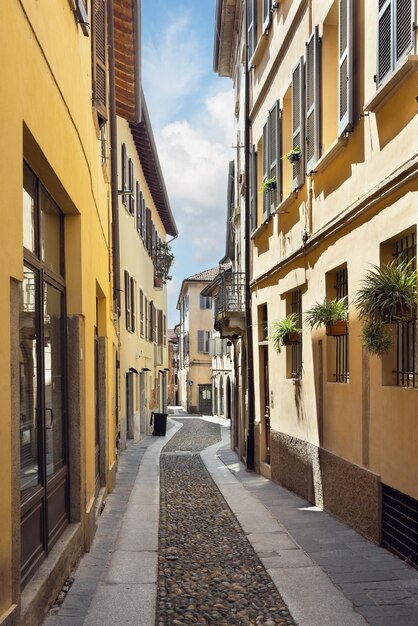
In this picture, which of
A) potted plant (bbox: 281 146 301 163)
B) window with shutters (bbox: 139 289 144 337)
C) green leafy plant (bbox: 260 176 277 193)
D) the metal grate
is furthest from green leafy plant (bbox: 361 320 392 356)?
window with shutters (bbox: 139 289 144 337)

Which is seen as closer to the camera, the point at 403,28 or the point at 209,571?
the point at 403,28

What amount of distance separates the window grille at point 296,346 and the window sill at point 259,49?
15.4 feet

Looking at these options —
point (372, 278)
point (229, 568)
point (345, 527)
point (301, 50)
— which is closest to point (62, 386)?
point (229, 568)

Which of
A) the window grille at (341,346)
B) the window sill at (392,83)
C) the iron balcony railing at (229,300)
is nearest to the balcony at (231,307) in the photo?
the iron balcony railing at (229,300)

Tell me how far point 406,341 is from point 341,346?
2.26 metres

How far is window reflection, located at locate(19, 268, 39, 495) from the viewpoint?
4.67m

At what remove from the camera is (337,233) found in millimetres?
8625

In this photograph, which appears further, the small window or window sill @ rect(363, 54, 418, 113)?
the small window

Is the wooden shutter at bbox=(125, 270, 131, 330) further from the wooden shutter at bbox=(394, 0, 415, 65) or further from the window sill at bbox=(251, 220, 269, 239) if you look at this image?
the wooden shutter at bbox=(394, 0, 415, 65)

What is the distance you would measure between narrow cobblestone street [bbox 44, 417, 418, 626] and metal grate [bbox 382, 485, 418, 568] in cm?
11

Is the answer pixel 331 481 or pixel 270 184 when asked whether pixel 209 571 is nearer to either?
pixel 331 481

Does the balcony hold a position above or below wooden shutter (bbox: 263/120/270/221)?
below

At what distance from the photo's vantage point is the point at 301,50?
10367 millimetres

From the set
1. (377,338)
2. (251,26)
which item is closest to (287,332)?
(377,338)
